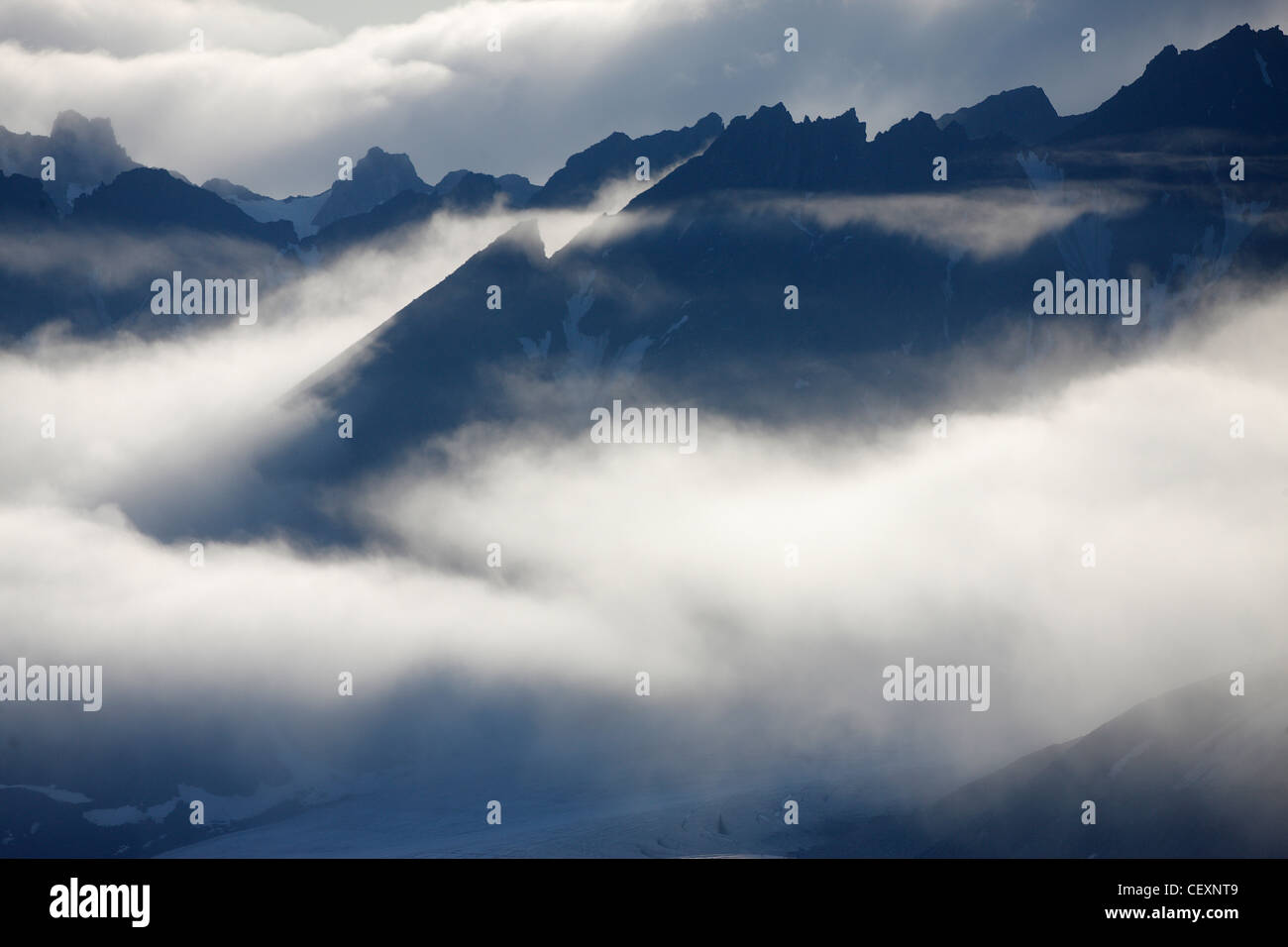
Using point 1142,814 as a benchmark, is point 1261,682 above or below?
above
